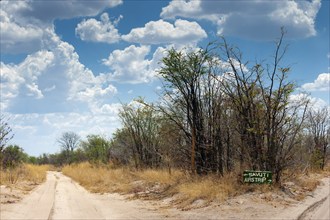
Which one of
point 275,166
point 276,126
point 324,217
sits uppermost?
point 276,126

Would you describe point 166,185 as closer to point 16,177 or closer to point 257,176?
point 257,176

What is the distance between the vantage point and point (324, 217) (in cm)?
1426

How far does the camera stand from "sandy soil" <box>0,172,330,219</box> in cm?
1487

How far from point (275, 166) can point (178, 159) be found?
20.8ft

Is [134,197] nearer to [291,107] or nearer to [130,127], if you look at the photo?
[291,107]

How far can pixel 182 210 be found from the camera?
55.0ft

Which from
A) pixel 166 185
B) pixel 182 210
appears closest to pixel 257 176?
pixel 182 210

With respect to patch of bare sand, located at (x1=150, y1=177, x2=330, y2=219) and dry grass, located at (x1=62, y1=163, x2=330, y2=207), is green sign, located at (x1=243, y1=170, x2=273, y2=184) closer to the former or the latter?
dry grass, located at (x1=62, y1=163, x2=330, y2=207)

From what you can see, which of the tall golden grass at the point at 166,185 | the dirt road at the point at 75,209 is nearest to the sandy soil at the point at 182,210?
the dirt road at the point at 75,209

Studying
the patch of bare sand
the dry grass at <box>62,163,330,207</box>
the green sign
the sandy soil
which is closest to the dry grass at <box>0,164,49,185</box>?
the dry grass at <box>62,163,330,207</box>

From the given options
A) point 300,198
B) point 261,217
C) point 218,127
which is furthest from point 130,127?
point 261,217

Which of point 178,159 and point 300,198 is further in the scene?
point 178,159

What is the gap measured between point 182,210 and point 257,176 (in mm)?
3729

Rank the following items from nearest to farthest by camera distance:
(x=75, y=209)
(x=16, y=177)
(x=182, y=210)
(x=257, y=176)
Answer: (x=182, y=210) → (x=257, y=176) → (x=75, y=209) → (x=16, y=177)
